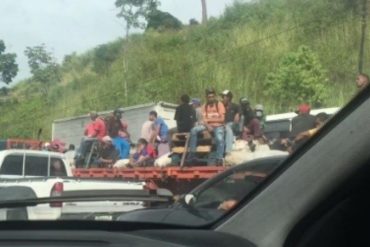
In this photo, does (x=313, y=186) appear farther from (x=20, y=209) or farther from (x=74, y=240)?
(x=20, y=209)

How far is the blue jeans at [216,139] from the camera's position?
1102 cm

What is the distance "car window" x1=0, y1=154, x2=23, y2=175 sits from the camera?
15.8 meters

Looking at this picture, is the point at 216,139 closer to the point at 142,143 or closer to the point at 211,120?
the point at 211,120

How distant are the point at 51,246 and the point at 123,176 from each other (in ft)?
41.4

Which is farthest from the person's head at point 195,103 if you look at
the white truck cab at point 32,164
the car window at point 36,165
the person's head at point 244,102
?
the car window at point 36,165

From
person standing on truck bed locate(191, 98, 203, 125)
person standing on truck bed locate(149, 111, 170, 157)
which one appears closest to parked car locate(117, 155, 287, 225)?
person standing on truck bed locate(191, 98, 203, 125)

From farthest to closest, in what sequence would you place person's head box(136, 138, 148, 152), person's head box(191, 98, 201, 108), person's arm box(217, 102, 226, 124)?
1. person's head box(136, 138, 148, 152)
2. person's head box(191, 98, 201, 108)
3. person's arm box(217, 102, 226, 124)

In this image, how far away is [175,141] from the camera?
44.6 feet

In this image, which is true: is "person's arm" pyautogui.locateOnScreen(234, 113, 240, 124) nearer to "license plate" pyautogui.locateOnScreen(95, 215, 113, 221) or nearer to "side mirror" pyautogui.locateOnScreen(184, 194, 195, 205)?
"side mirror" pyautogui.locateOnScreen(184, 194, 195, 205)

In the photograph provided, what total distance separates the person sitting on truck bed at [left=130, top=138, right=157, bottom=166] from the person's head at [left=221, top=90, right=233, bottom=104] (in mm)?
3220

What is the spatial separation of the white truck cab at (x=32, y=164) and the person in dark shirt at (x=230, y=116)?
16.6ft

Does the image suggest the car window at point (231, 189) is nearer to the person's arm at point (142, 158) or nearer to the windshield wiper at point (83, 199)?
the windshield wiper at point (83, 199)

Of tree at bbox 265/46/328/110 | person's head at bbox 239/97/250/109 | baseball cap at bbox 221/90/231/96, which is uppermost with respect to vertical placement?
tree at bbox 265/46/328/110

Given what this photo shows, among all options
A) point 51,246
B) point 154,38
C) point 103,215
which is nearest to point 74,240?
point 51,246
